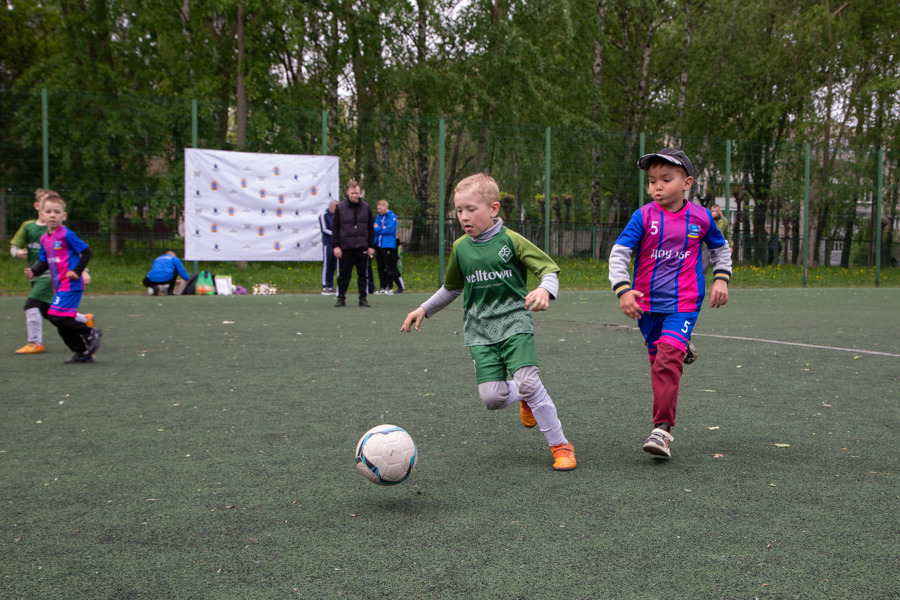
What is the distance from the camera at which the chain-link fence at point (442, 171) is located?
1548 cm

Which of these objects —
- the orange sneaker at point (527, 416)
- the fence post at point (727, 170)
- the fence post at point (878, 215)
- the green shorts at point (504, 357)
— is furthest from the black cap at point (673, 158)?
the fence post at point (878, 215)

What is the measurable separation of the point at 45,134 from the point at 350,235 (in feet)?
22.2

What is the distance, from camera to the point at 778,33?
30094 mm

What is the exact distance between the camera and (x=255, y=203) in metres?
16.5

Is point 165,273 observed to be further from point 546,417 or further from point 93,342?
point 546,417

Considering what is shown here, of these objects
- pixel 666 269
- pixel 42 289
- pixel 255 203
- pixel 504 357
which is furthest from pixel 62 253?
pixel 255 203

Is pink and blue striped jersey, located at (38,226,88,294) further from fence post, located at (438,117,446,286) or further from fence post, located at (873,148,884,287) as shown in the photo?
fence post, located at (873,148,884,287)

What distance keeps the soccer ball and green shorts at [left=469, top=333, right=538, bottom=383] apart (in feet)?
2.26

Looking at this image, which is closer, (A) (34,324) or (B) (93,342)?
(B) (93,342)

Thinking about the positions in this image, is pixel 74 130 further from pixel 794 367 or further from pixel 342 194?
pixel 794 367

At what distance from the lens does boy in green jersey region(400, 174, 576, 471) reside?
4.00m

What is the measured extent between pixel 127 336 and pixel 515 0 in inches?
836

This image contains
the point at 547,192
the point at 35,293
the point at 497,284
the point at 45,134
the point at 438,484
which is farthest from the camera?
the point at 547,192

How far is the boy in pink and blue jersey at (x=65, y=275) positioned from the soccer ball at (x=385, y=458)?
4.86 m
